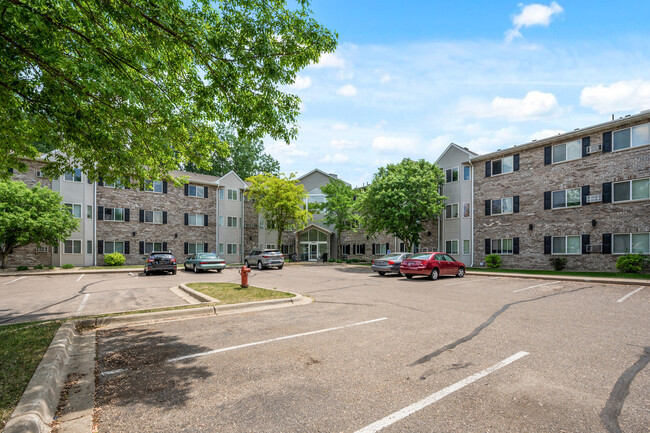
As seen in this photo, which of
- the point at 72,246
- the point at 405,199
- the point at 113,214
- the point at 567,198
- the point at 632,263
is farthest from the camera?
the point at 113,214

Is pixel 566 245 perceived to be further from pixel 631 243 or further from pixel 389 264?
pixel 389 264

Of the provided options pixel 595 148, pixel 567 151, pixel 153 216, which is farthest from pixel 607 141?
pixel 153 216

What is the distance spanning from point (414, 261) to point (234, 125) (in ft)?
45.8

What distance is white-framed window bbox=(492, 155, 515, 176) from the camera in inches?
1057

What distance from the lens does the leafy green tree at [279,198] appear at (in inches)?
1475

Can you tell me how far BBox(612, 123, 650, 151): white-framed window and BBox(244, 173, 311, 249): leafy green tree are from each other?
87.1 ft

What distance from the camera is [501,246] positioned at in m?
27.0

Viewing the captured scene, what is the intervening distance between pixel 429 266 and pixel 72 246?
2945cm

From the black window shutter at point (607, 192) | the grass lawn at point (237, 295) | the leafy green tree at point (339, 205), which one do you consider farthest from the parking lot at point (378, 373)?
the leafy green tree at point (339, 205)

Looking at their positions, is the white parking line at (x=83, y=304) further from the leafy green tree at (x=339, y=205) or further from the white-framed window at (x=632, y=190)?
the leafy green tree at (x=339, y=205)

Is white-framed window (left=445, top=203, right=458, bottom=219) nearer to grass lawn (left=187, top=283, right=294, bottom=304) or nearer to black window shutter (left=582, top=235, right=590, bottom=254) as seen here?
black window shutter (left=582, top=235, right=590, bottom=254)

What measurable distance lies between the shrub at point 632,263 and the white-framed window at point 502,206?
26.7 ft

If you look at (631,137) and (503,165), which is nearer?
(631,137)

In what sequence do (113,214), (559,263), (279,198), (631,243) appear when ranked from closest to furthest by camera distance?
(631,243)
(559,263)
(113,214)
(279,198)
